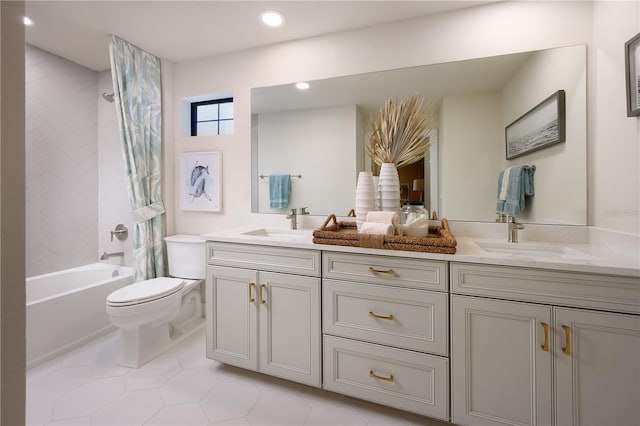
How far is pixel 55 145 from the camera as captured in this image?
98.5 inches

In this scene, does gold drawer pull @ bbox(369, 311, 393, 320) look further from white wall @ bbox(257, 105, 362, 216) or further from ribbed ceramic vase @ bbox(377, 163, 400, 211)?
white wall @ bbox(257, 105, 362, 216)

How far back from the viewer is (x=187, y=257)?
232 centimetres

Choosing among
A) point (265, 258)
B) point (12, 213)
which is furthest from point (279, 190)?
point (12, 213)

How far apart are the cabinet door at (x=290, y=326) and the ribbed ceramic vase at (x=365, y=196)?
1.66 feet

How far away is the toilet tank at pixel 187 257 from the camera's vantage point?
2.30 meters

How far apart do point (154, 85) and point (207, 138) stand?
2.02 feet

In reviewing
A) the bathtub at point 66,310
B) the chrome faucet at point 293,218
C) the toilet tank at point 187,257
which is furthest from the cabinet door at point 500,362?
the bathtub at point 66,310

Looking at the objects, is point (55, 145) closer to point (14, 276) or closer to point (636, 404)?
point (14, 276)

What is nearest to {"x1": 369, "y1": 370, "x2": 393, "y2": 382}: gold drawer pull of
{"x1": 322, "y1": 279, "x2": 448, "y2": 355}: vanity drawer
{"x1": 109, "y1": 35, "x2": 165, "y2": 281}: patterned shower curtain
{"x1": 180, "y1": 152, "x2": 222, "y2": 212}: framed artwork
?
{"x1": 322, "y1": 279, "x2": 448, "y2": 355}: vanity drawer

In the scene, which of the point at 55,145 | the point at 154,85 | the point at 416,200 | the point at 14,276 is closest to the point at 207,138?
the point at 154,85

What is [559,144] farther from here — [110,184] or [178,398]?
[110,184]

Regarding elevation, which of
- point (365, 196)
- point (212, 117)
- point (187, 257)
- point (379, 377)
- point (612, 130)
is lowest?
point (379, 377)

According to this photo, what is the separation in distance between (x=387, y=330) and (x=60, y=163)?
307 cm

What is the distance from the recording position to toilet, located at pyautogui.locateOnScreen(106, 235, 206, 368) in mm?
1816
